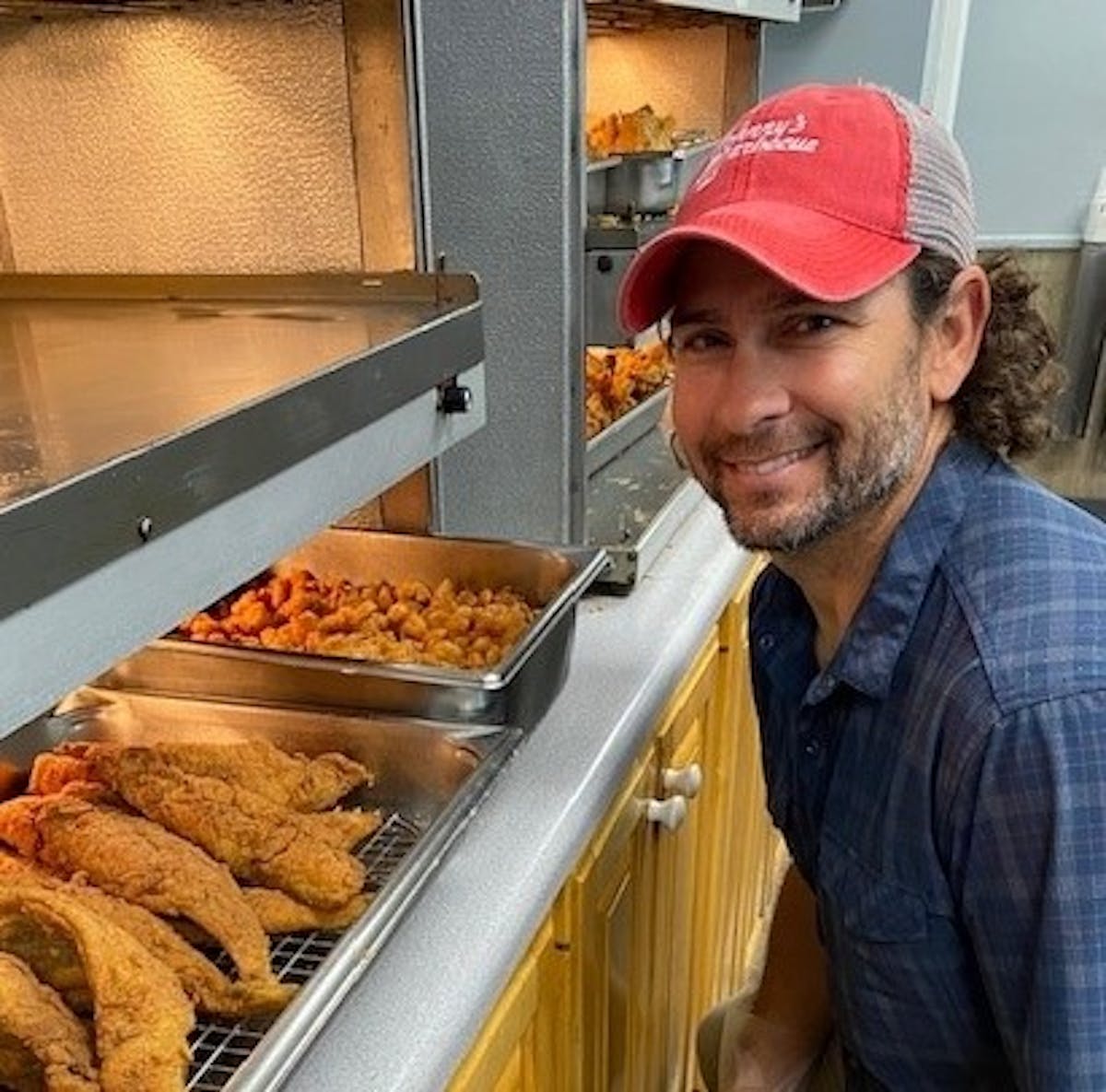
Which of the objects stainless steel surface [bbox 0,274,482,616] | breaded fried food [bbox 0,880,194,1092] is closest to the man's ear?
stainless steel surface [bbox 0,274,482,616]

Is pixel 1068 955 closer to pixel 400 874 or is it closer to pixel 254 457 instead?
pixel 400 874

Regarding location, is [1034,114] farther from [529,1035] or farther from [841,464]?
[529,1035]

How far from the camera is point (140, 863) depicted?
90 centimetres

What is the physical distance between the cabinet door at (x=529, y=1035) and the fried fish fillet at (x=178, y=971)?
17 centimetres

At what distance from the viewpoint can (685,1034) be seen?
5.85 feet

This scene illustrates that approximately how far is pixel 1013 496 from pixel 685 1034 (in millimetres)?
1198

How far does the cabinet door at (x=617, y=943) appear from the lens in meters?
1.19

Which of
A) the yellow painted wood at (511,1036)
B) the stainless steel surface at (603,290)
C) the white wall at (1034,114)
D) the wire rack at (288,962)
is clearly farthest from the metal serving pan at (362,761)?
the white wall at (1034,114)

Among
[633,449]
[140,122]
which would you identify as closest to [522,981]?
[140,122]

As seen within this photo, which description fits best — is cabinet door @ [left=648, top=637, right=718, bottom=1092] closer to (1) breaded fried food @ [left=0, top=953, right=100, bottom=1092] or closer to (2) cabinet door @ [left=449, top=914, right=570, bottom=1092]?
(2) cabinet door @ [left=449, top=914, right=570, bottom=1092]

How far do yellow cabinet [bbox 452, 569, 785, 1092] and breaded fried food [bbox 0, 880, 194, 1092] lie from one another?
24cm

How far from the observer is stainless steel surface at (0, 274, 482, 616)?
566 millimetres

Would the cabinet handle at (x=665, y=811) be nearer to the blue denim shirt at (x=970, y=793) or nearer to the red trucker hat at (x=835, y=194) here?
the blue denim shirt at (x=970, y=793)

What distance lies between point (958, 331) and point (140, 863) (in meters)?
0.79
